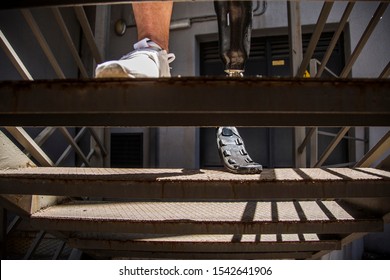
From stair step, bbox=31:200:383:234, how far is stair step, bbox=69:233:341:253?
0.18m

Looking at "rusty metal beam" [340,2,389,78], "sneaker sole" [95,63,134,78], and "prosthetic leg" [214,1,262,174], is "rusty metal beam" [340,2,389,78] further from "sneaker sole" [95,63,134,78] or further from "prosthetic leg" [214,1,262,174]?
"sneaker sole" [95,63,134,78]

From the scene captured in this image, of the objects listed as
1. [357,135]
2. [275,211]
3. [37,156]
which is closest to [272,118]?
[275,211]

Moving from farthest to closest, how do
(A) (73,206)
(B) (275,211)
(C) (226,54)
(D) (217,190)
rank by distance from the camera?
1. (A) (73,206)
2. (B) (275,211)
3. (C) (226,54)
4. (D) (217,190)

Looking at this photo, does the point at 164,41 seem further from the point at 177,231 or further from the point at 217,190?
the point at 177,231

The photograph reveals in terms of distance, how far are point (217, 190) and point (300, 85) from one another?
1.72ft

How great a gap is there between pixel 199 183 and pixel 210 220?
0.30 m

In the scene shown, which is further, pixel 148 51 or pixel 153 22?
pixel 153 22

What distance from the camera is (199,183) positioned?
3.87 ft

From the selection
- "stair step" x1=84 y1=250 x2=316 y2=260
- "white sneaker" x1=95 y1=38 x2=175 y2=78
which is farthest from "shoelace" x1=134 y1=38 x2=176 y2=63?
"stair step" x1=84 y1=250 x2=316 y2=260

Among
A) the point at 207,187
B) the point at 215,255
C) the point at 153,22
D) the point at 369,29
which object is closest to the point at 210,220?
the point at 207,187

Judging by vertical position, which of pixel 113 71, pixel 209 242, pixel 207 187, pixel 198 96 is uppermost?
pixel 113 71

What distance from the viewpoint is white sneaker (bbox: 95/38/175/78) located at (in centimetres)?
97

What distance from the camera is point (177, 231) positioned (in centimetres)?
140

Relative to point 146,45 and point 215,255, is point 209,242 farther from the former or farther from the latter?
point 146,45
